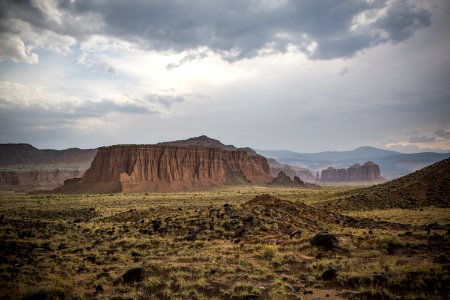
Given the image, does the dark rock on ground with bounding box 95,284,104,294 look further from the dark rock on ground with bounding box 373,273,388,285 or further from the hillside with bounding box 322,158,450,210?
the hillside with bounding box 322,158,450,210

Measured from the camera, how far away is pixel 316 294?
10.2 m

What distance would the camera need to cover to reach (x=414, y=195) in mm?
40000

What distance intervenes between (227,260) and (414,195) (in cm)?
3443

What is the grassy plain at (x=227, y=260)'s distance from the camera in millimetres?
10492

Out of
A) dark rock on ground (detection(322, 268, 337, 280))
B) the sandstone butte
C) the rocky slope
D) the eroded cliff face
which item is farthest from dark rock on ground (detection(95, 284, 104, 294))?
the eroded cliff face

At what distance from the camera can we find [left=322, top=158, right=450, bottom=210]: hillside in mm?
37562

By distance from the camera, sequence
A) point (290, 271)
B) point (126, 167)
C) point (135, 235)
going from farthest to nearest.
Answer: point (126, 167) < point (135, 235) < point (290, 271)

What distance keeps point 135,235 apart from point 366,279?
1646 cm

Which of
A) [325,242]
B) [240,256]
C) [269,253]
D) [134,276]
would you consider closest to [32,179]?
[240,256]

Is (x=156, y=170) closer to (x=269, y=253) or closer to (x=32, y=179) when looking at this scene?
(x=32, y=179)

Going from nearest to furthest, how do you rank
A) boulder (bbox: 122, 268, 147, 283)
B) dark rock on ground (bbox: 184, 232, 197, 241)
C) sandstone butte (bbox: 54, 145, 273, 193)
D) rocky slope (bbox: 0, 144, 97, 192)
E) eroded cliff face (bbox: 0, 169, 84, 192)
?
1. boulder (bbox: 122, 268, 147, 283)
2. dark rock on ground (bbox: 184, 232, 197, 241)
3. sandstone butte (bbox: 54, 145, 273, 193)
4. eroded cliff face (bbox: 0, 169, 84, 192)
5. rocky slope (bbox: 0, 144, 97, 192)

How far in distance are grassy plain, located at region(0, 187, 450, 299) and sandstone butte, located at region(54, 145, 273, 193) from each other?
75.3m

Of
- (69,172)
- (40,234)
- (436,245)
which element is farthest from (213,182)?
(436,245)

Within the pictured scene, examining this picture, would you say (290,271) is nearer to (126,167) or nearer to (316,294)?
(316,294)
